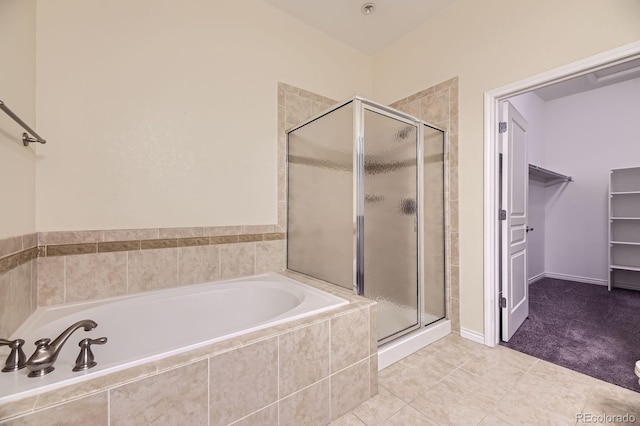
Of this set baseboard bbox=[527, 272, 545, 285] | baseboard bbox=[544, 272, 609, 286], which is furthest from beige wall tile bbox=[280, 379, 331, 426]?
baseboard bbox=[544, 272, 609, 286]

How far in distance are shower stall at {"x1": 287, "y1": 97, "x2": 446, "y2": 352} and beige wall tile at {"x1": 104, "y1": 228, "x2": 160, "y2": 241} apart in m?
0.98

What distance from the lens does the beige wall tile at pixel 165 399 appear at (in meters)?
0.76

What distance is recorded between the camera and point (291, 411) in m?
1.09

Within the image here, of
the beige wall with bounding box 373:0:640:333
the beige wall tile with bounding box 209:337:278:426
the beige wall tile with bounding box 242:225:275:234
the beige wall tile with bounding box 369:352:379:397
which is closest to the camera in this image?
the beige wall tile with bounding box 209:337:278:426

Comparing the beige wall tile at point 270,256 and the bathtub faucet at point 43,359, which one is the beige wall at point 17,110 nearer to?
the bathtub faucet at point 43,359

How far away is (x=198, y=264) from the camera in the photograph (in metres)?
1.80

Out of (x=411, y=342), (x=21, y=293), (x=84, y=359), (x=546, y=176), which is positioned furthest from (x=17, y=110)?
(x=546, y=176)

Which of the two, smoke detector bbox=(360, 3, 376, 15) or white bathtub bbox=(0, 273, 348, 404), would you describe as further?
smoke detector bbox=(360, 3, 376, 15)

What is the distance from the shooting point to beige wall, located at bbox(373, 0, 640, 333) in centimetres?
147

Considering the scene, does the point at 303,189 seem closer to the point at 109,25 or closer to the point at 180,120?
the point at 180,120

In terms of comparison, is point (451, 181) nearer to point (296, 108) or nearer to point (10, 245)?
A: point (296, 108)

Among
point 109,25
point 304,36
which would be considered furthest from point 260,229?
point 304,36

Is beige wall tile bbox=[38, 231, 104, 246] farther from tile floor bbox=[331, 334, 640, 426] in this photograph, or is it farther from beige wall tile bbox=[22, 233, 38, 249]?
tile floor bbox=[331, 334, 640, 426]

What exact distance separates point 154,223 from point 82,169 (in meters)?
0.47
